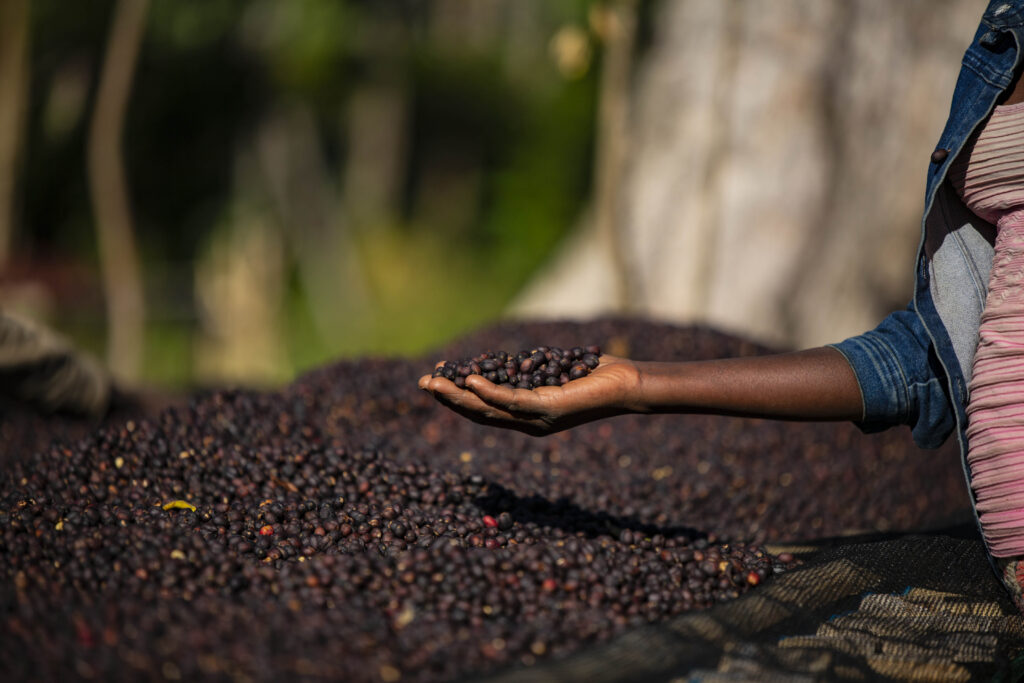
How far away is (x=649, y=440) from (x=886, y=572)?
139cm

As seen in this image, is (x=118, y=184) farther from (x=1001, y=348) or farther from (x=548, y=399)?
(x=1001, y=348)

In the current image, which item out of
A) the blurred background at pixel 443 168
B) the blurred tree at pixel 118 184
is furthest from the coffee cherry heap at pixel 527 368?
the blurred tree at pixel 118 184

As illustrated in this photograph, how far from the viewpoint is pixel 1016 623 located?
1891 millimetres

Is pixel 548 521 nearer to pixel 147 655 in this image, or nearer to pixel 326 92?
pixel 147 655

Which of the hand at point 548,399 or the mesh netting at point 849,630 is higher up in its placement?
the hand at point 548,399

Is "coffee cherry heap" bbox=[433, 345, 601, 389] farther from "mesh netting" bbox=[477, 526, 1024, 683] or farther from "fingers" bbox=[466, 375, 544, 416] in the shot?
"mesh netting" bbox=[477, 526, 1024, 683]

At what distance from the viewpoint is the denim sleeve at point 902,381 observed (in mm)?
1900

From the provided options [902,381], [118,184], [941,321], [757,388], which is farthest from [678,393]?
[118,184]

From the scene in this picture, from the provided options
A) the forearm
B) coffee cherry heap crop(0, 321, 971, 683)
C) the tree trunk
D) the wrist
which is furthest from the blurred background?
the wrist

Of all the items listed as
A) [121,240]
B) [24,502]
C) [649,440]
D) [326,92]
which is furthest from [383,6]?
[24,502]

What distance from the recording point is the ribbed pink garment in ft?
5.76

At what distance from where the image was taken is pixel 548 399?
1.76 metres

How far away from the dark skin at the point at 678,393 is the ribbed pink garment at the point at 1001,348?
12 centimetres

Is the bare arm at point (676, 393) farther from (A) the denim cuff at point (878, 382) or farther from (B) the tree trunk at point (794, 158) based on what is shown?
(B) the tree trunk at point (794, 158)
